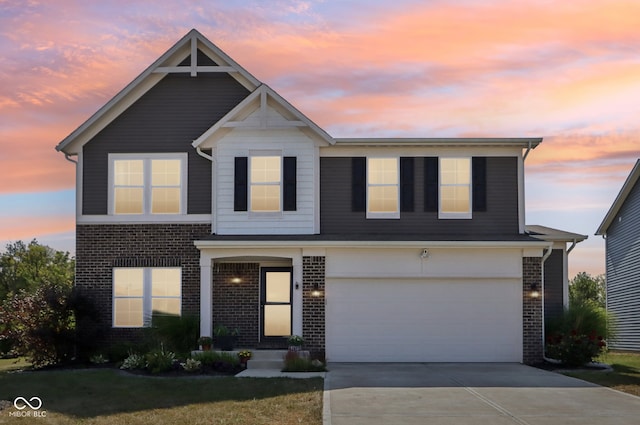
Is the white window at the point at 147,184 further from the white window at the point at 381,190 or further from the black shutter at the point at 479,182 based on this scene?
the black shutter at the point at 479,182

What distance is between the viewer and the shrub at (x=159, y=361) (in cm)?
1927

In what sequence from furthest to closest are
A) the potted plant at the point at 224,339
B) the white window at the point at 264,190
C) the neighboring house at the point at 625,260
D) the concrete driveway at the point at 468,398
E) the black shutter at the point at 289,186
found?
A: the neighboring house at the point at 625,260
the white window at the point at 264,190
the black shutter at the point at 289,186
the potted plant at the point at 224,339
the concrete driveway at the point at 468,398

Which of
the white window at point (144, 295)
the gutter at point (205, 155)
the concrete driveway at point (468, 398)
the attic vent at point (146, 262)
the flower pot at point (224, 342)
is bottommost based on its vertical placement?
the concrete driveway at point (468, 398)

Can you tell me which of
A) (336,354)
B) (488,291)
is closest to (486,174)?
(488,291)

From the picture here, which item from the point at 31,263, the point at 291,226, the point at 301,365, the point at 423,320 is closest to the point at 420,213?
the point at 423,320

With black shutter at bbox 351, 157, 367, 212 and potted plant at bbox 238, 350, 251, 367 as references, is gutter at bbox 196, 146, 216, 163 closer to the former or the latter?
black shutter at bbox 351, 157, 367, 212

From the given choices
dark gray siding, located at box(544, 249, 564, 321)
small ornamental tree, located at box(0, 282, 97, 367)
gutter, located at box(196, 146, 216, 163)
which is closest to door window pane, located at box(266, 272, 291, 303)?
gutter, located at box(196, 146, 216, 163)

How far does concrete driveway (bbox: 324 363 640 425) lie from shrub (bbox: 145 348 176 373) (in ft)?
12.7

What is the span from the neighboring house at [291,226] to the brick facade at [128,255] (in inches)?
1.6

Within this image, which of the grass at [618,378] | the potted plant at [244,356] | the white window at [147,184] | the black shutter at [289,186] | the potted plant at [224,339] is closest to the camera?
the grass at [618,378]

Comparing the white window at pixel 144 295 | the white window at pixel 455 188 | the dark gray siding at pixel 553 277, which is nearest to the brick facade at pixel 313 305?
the white window at pixel 144 295

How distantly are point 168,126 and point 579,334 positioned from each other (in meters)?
12.8

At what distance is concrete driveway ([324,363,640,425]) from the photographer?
1309 centimetres

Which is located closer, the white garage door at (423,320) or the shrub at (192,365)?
the shrub at (192,365)
